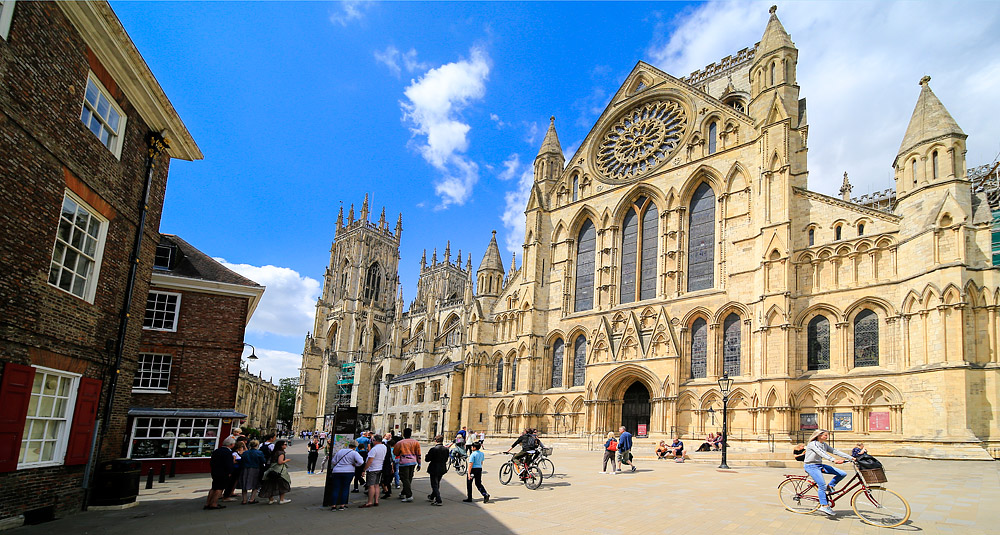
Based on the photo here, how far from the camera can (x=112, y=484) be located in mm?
12375

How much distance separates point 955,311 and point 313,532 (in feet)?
77.3

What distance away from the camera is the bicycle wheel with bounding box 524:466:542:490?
15.1 meters

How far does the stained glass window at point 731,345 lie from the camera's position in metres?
29.2

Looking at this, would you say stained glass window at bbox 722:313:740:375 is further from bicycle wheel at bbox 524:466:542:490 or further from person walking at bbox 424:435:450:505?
person walking at bbox 424:435:450:505

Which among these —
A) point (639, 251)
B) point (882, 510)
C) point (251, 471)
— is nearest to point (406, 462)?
point (251, 471)

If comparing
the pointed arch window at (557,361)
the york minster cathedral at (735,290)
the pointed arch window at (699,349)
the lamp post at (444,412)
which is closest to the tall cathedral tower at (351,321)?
the lamp post at (444,412)

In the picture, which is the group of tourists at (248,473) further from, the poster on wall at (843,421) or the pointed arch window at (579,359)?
the pointed arch window at (579,359)

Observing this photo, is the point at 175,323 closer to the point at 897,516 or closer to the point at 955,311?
the point at 897,516

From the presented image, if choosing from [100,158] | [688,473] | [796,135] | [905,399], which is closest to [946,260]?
[905,399]

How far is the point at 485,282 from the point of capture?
43656 millimetres

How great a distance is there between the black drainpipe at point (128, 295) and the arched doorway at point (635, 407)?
25654 millimetres

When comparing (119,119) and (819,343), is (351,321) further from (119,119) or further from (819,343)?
(119,119)

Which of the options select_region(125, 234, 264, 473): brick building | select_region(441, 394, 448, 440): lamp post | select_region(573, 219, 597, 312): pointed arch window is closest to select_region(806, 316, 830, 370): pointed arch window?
select_region(573, 219, 597, 312): pointed arch window

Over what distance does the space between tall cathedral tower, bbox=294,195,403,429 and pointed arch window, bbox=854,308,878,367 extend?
55.4m
